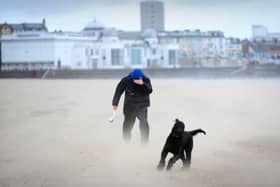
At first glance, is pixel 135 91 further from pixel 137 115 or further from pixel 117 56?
pixel 117 56

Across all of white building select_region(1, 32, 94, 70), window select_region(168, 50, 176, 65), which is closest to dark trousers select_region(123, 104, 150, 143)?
window select_region(168, 50, 176, 65)

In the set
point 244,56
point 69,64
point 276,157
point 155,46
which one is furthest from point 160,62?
point 276,157

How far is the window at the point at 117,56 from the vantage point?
207 feet

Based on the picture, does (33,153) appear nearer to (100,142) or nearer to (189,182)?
(100,142)

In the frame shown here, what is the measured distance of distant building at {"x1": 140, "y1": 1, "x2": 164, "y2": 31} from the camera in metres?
69.5

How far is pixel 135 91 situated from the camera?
23.2 ft

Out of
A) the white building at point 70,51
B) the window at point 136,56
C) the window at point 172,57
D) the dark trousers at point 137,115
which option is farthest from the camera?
the window at point 172,57

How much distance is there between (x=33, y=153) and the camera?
7.29m

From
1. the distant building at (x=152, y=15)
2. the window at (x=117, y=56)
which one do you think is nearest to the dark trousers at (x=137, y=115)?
the window at (x=117, y=56)

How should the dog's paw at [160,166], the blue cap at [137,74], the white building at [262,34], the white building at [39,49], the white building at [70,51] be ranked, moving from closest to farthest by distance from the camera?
the dog's paw at [160,166], the blue cap at [137,74], the white building at [262,34], the white building at [70,51], the white building at [39,49]

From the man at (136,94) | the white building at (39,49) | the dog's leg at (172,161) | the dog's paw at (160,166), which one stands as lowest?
the dog's paw at (160,166)

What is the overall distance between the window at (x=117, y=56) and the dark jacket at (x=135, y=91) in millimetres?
53888

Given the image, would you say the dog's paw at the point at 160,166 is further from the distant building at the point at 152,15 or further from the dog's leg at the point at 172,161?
the distant building at the point at 152,15

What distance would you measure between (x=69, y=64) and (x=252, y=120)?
60.4 metres
